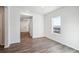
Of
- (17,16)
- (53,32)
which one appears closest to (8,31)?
(17,16)

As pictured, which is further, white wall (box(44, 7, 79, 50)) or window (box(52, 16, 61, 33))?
window (box(52, 16, 61, 33))

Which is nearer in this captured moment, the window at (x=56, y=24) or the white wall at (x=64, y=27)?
the white wall at (x=64, y=27)

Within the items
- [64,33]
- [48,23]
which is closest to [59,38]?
[64,33]

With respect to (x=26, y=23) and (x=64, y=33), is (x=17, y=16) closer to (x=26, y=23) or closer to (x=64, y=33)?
(x=26, y=23)
